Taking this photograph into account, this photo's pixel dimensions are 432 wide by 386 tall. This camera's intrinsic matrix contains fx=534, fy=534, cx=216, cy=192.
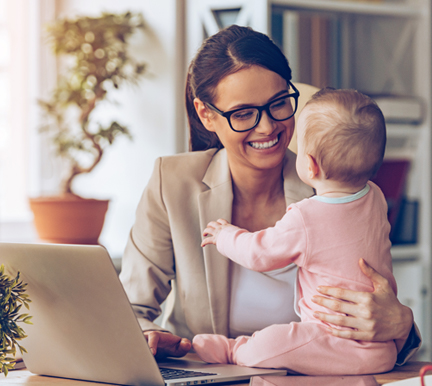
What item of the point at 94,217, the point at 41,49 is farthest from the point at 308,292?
the point at 41,49

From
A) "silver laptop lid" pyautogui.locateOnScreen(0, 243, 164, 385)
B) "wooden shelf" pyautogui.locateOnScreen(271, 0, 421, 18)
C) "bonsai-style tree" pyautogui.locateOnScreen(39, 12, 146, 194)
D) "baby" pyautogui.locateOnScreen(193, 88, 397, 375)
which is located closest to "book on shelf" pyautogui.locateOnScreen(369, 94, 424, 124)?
"wooden shelf" pyautogui.locateOnScreen(271, 0, 421, 18)

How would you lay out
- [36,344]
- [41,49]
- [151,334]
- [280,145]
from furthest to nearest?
[41,49] → [280,145] → [151,334] → [36,344]

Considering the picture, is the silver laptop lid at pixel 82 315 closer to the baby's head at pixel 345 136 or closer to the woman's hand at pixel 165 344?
the woman's hand at pixel 165 344

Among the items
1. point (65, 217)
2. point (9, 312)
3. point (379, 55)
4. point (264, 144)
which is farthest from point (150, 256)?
point (379, 55)

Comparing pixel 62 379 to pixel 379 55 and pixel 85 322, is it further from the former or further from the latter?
pixel 379 55

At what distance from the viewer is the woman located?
1151 mm

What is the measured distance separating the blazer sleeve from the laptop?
0.35 meters

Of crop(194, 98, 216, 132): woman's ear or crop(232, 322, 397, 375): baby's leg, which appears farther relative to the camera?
crop(194, 98, 216, 132): woman's ear

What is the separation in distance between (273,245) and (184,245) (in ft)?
1.29

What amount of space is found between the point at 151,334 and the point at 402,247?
5.32 ft

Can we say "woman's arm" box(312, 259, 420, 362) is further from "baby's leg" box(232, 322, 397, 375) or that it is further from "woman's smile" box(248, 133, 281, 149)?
"woman's smile" box(248, 133, 281, 149)

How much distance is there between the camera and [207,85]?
1.21m

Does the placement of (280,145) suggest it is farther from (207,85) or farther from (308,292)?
(308,292)

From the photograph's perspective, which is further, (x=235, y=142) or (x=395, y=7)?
(x=395, y=7)
